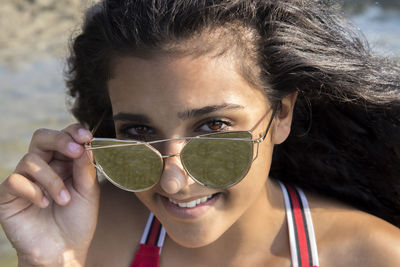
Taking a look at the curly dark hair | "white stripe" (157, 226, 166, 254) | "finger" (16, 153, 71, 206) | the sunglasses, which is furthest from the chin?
the curly dark hair

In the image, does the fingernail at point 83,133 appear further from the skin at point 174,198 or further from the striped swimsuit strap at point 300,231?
the striped swimsuit strap at point 300,231

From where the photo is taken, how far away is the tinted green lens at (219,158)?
200cm

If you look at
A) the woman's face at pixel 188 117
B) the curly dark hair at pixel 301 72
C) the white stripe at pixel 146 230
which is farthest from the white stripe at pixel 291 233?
the white stripe at pixel 146 230

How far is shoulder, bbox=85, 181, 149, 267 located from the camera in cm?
262

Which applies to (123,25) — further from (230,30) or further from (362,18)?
(362,18)

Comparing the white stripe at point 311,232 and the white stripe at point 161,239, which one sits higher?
the white stripe at point 311,232

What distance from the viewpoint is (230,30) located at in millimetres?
2176

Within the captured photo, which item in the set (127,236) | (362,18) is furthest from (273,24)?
(362,18)

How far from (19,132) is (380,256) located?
439 centimetres

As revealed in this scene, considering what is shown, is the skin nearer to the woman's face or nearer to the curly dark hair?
the woman's face

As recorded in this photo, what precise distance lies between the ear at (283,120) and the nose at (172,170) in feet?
1.64

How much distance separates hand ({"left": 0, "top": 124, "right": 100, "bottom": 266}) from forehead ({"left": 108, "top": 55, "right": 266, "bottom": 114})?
36cm

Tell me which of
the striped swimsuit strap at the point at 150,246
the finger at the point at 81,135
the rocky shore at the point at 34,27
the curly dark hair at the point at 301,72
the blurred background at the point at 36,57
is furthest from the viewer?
the rocky shore at the point at 34,27

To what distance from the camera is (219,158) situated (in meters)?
2.03
